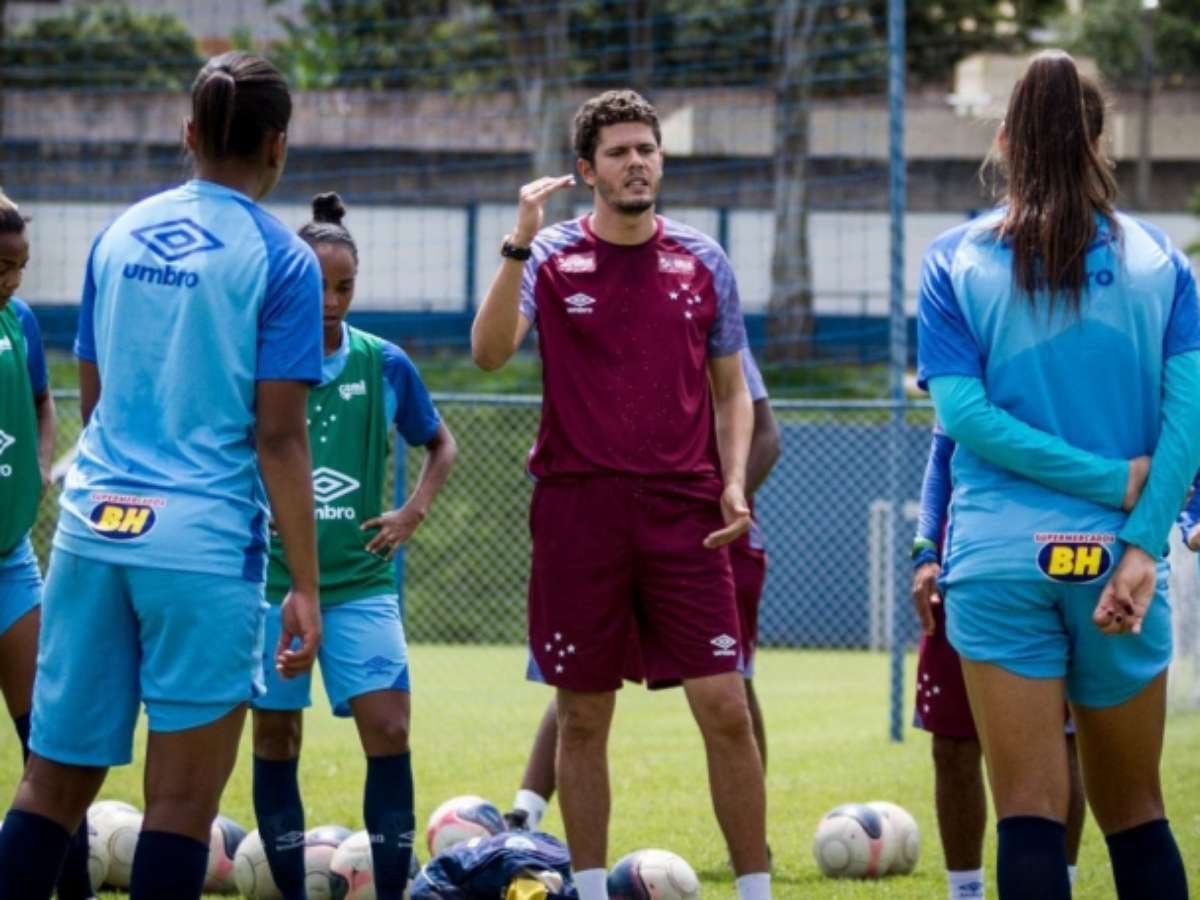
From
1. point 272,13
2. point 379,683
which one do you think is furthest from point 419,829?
point 272,13

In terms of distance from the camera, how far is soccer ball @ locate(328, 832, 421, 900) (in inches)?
246

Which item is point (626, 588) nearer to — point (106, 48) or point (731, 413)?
point (731, 413)

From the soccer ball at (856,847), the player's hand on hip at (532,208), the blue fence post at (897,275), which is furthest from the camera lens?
the blue fence post at (897,275)

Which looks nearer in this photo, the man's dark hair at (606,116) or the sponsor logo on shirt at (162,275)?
the sponsor logo on shirt at (162,275)

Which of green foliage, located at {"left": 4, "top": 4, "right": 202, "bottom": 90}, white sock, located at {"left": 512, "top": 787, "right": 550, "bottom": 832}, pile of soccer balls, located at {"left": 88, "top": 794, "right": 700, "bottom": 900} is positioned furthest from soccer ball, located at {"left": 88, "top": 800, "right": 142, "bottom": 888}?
green foliage, located at {"left": 4, "top": 4, "right": 202, "bottom": 90}

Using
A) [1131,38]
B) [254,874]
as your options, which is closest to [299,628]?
[254,874]

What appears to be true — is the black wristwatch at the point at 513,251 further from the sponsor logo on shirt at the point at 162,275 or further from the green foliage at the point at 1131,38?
the green foliage at the point at 1131,38

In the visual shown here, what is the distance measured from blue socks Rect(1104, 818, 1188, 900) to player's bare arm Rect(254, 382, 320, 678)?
5.74 feet

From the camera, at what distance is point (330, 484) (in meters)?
5.91

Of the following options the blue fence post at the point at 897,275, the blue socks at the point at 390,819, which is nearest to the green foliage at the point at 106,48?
the blue fence post at the point at 897,275

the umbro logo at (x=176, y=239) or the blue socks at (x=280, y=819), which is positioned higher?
the umbro logo at (x=176, y=239)

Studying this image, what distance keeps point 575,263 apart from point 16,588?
5.96ft

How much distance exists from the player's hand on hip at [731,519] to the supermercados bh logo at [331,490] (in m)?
1.04

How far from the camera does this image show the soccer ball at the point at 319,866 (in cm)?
631
